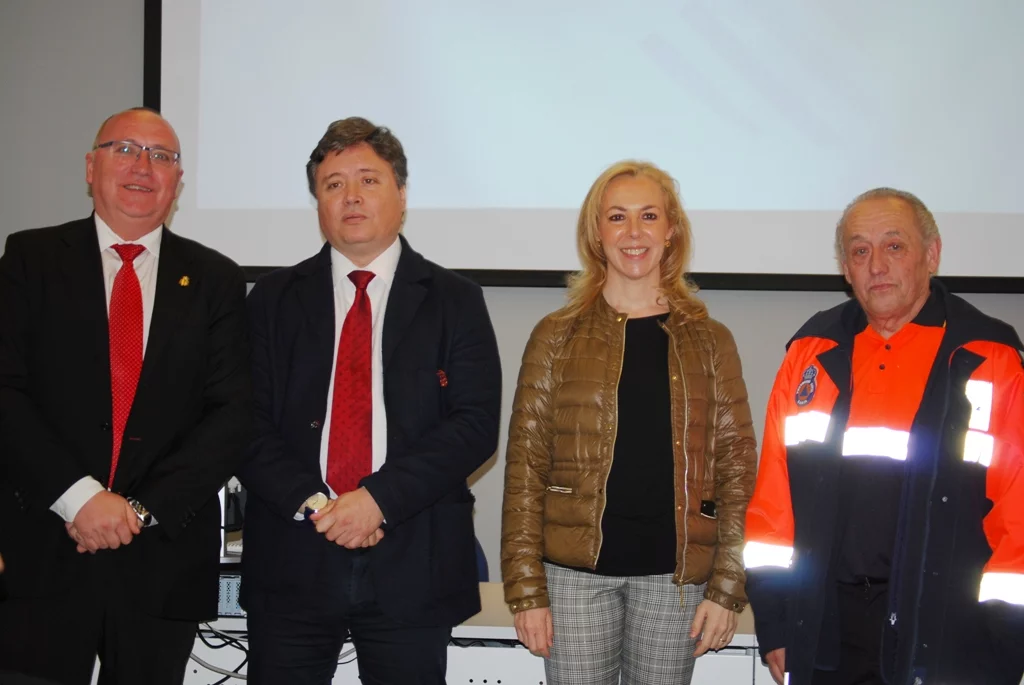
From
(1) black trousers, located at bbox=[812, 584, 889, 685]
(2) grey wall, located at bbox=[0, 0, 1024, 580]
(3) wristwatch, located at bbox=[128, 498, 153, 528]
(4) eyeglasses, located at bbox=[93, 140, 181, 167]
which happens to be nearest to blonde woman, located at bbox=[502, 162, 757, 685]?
(1) black trousers, located at bbox=[812, 584, 889, 685]

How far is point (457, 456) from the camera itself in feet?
6.88

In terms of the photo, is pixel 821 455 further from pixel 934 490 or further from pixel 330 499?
pixel 330 499

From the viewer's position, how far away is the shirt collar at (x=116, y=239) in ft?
7.36

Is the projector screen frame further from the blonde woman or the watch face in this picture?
the watch face

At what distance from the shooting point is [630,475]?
84.5 inches

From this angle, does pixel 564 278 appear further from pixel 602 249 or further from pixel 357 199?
pixel 357 199

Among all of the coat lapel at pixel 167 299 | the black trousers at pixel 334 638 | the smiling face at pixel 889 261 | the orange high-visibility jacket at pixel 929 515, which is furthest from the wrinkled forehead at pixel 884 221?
the coat lapel at pixel 167 299

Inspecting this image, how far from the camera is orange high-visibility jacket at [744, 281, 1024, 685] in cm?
184

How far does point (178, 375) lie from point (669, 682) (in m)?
1.33

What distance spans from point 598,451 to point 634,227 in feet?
1.87

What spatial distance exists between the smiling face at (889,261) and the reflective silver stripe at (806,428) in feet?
0.89

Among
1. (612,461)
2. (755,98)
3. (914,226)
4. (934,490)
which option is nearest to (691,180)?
(755,98)

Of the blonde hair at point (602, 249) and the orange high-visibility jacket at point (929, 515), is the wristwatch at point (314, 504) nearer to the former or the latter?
the blonde hair at point (602, 249)

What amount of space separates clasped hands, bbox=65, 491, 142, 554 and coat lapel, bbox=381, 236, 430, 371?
65 centimetres
